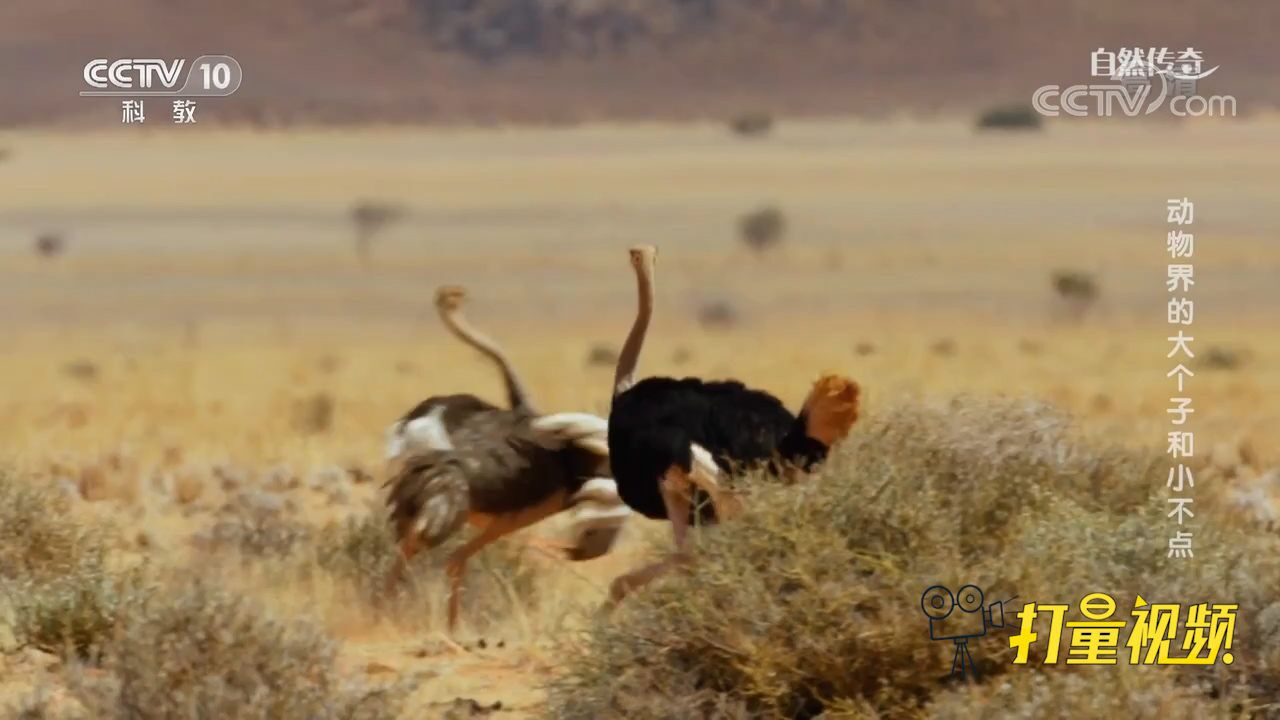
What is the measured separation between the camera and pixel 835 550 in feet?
22.4

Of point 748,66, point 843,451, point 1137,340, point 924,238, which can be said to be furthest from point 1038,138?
point 843,451

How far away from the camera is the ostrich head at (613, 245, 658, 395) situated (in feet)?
30.0

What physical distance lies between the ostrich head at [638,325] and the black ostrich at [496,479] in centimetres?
59

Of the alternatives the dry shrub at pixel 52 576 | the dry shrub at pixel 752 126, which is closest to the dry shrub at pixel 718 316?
the dry shrub at pixel 52 576

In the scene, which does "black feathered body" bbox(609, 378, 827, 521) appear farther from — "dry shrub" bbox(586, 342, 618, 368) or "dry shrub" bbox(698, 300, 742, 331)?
"dry shrub" bbox(698, 300, 742, 331)

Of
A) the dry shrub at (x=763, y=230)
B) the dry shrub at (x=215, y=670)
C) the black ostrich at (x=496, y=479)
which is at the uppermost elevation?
the dry shrub at (x=763, y=230)

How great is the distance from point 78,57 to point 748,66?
88.0 ft

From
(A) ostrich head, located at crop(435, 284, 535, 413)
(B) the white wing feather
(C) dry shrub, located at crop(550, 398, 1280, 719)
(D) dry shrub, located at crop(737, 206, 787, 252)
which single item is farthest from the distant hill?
(C) dry shrub, located at crop(550, 398, 1280, 719)

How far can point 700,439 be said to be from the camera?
27.0 ft

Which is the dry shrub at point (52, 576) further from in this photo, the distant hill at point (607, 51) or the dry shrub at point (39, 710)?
the distant hill at point (607, 51)

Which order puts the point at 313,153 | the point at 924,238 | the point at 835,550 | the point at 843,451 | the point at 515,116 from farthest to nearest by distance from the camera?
the point at 515,116, the point at 313,153, the point at 924,238, the point at 843,451, the point at 835,550

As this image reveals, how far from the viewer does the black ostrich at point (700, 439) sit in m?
7.91

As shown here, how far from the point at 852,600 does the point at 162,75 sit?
52645mm

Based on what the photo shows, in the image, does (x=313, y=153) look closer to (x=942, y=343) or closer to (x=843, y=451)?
(x=942, y=343)
